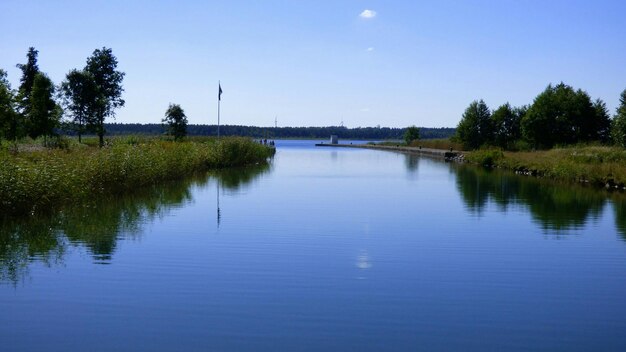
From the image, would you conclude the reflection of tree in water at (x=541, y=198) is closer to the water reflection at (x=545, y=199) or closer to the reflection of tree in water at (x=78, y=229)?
the water reflection at (x=545, y=199)

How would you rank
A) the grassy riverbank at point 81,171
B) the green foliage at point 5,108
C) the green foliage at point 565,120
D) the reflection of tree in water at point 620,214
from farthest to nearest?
the green foliage at point 565,120 → the green foliage at point 5,108 → the reflection of tree in water at point 620,214 → the grassy riverbank at point 81,171

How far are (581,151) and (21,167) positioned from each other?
112 ft

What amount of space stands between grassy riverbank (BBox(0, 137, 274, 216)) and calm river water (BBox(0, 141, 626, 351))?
0.83 meters

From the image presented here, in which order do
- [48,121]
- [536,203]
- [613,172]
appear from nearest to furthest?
[536,203] → [613,172] → [48,121]

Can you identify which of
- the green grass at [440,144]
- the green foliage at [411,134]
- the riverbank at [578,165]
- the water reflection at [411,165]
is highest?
the green foliage at [411,134]

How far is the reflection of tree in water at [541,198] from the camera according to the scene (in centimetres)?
1875

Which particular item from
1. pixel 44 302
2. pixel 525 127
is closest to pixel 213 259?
pixel 44 302

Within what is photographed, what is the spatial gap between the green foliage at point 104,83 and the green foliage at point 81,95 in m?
0.38

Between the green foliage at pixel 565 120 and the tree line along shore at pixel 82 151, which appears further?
the green foliage at pixel 565 120

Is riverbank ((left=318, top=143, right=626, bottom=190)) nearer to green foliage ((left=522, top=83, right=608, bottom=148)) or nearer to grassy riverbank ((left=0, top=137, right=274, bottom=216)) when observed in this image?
green foliage ((left=522, top=83, right=608, bottom=148))

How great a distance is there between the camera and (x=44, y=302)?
8.69m

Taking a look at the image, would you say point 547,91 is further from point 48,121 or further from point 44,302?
point 44,302

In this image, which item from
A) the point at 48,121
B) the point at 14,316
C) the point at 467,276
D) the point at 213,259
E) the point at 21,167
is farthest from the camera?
the point at 48,121

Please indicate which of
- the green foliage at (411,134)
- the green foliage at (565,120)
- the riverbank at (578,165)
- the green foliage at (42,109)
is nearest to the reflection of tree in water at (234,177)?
the green foliage at (42,109)
